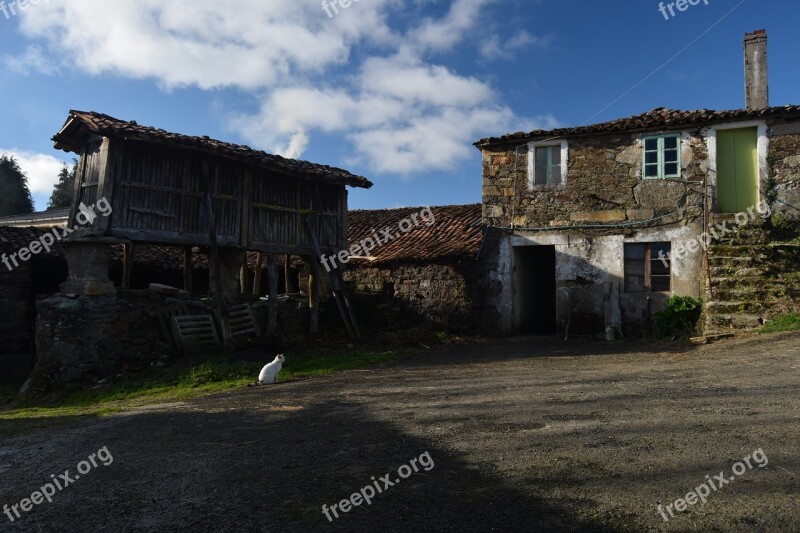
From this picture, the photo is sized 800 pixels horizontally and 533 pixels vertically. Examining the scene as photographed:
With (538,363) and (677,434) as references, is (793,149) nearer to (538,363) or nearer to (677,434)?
(538,363)

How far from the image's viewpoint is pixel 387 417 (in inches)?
234

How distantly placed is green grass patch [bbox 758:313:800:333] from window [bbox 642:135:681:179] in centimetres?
424

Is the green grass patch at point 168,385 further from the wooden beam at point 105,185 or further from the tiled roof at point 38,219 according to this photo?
the tiled roof at point 38,219

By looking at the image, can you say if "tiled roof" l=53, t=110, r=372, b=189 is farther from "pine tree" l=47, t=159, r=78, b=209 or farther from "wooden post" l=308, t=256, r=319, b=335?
"pine tree" l=47, t=159, r=78, b=209

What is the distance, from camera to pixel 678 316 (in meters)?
12.6

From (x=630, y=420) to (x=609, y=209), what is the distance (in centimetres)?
982

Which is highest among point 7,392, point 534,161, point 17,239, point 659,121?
point 659,121

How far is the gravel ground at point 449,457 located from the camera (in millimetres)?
3324

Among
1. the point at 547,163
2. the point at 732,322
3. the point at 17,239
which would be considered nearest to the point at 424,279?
the point at 547,163

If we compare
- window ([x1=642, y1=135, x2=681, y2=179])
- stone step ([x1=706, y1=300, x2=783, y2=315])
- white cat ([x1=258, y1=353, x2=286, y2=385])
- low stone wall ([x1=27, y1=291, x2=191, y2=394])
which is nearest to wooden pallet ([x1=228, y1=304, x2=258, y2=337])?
low stone wall ([x1=27, y1=291, x2=191, y2=394])

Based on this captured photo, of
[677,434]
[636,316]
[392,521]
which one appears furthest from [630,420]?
[636,316]

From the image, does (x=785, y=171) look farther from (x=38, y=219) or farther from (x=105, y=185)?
(x=38, y=219)

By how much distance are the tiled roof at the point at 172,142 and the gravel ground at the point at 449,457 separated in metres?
5.72

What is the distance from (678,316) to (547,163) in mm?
4849
